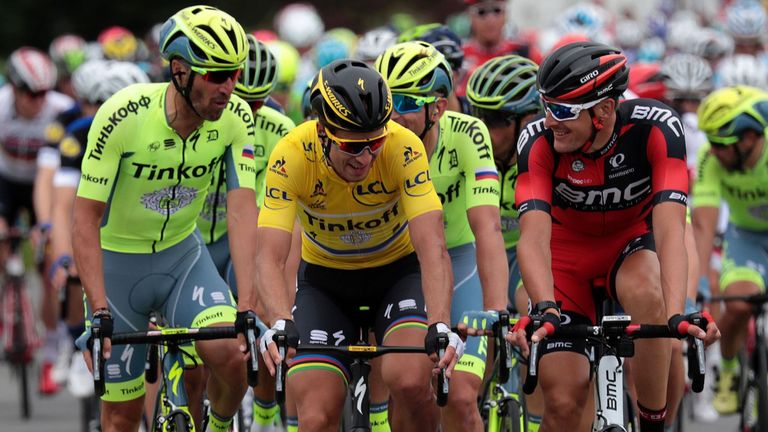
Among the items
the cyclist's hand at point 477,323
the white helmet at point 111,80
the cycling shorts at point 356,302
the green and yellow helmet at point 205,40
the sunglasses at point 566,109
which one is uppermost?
the white helmet at point 111,80

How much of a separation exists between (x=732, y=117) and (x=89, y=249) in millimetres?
4744

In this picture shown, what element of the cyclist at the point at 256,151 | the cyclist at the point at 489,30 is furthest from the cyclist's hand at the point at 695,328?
the cyclist at the point at 489,30

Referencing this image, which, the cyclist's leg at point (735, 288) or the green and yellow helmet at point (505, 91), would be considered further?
the cyclist's leg at point (735, 288)

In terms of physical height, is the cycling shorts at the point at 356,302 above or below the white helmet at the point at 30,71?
below

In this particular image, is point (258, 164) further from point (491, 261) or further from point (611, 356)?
point (611, 356)

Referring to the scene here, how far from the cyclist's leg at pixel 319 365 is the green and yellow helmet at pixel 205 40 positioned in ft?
3.73

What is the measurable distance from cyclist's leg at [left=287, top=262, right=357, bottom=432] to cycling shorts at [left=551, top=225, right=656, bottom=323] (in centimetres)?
111

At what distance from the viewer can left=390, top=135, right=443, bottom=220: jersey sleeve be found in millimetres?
7836

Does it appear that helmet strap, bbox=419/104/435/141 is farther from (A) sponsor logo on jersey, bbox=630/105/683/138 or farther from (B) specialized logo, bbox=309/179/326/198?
(A) sponsor logo on jersey, bbox=630/105/683/138

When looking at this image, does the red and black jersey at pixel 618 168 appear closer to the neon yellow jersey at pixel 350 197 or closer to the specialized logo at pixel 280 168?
the neon yellow jersey at pixel 350 197

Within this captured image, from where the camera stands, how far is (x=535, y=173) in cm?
818

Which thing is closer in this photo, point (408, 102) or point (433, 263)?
point (433, 263)

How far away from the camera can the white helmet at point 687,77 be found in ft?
50.3

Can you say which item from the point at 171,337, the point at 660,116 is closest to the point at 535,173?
the point at 660,116
